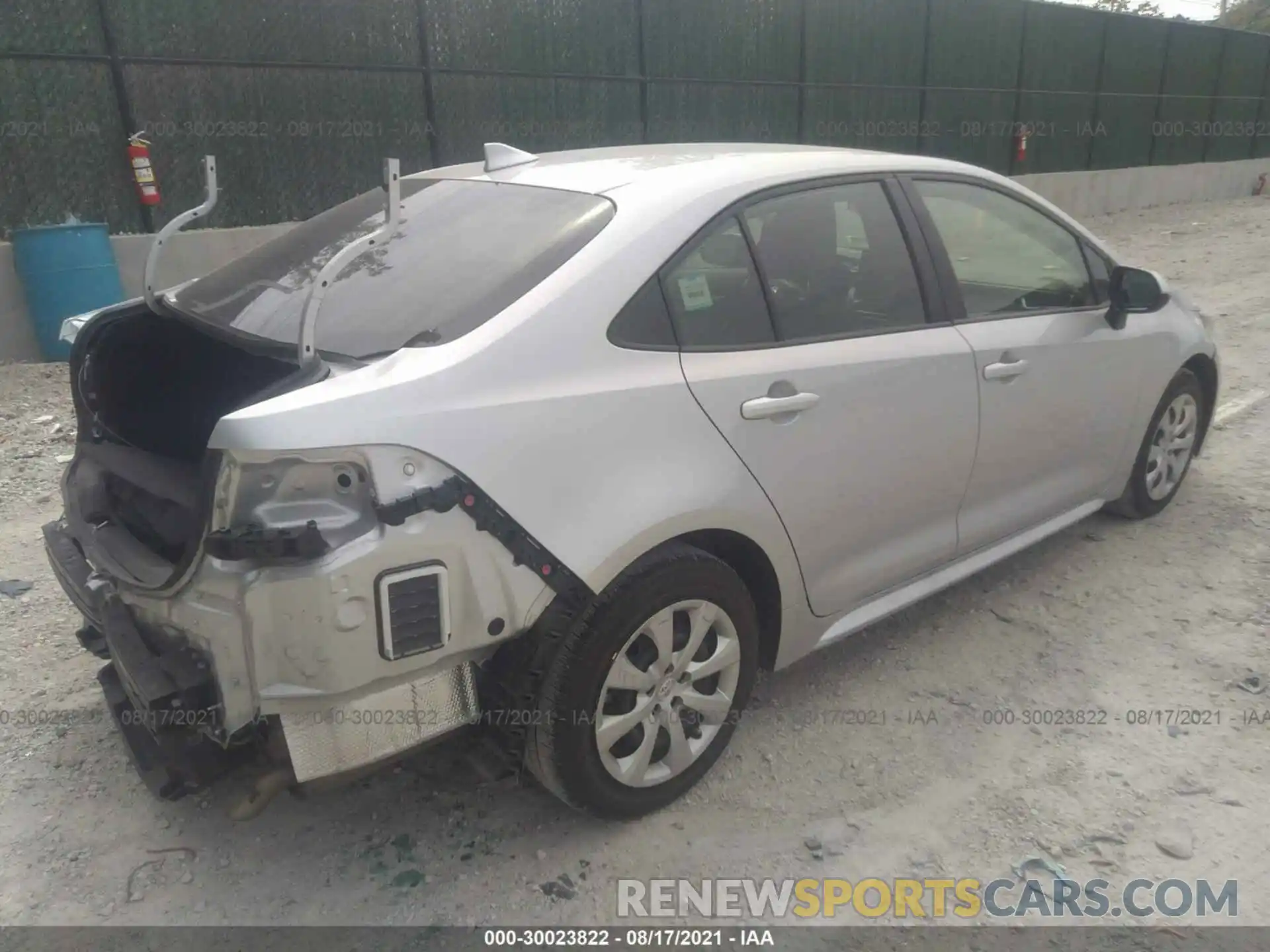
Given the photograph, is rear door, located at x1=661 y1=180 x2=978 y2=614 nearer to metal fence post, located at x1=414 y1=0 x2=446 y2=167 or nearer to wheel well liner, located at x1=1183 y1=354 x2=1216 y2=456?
wheel well liner, located at x1=1183 y1=354 x2=1216 y2=456

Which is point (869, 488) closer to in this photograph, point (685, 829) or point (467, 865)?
point (685, 829)

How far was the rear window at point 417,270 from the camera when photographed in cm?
228

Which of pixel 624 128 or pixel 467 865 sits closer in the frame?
pixel 467 865

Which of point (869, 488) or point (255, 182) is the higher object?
point (255, 182)

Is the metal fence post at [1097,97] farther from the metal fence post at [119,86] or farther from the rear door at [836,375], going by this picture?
the rear door at [836,375]

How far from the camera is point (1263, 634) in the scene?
3518 millimetres

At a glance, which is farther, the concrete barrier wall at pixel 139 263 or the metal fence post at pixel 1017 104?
the metal fence post at pixel 1017 104

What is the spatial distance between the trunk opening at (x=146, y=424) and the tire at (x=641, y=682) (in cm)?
98

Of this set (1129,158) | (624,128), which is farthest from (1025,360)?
(1129,158)

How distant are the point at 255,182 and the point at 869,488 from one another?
7131 millimetres

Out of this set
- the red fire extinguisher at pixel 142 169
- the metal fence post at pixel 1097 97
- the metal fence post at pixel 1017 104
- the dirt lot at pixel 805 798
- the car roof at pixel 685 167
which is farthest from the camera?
the metal fence post at pixel 1097 97

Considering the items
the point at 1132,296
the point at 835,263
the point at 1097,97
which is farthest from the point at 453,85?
the point at 1097,97

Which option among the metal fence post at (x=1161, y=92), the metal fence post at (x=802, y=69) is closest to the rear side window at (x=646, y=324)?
the metal fence post at (x=802, y=69)

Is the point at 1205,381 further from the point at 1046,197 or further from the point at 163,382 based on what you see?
the point at 1046,197
